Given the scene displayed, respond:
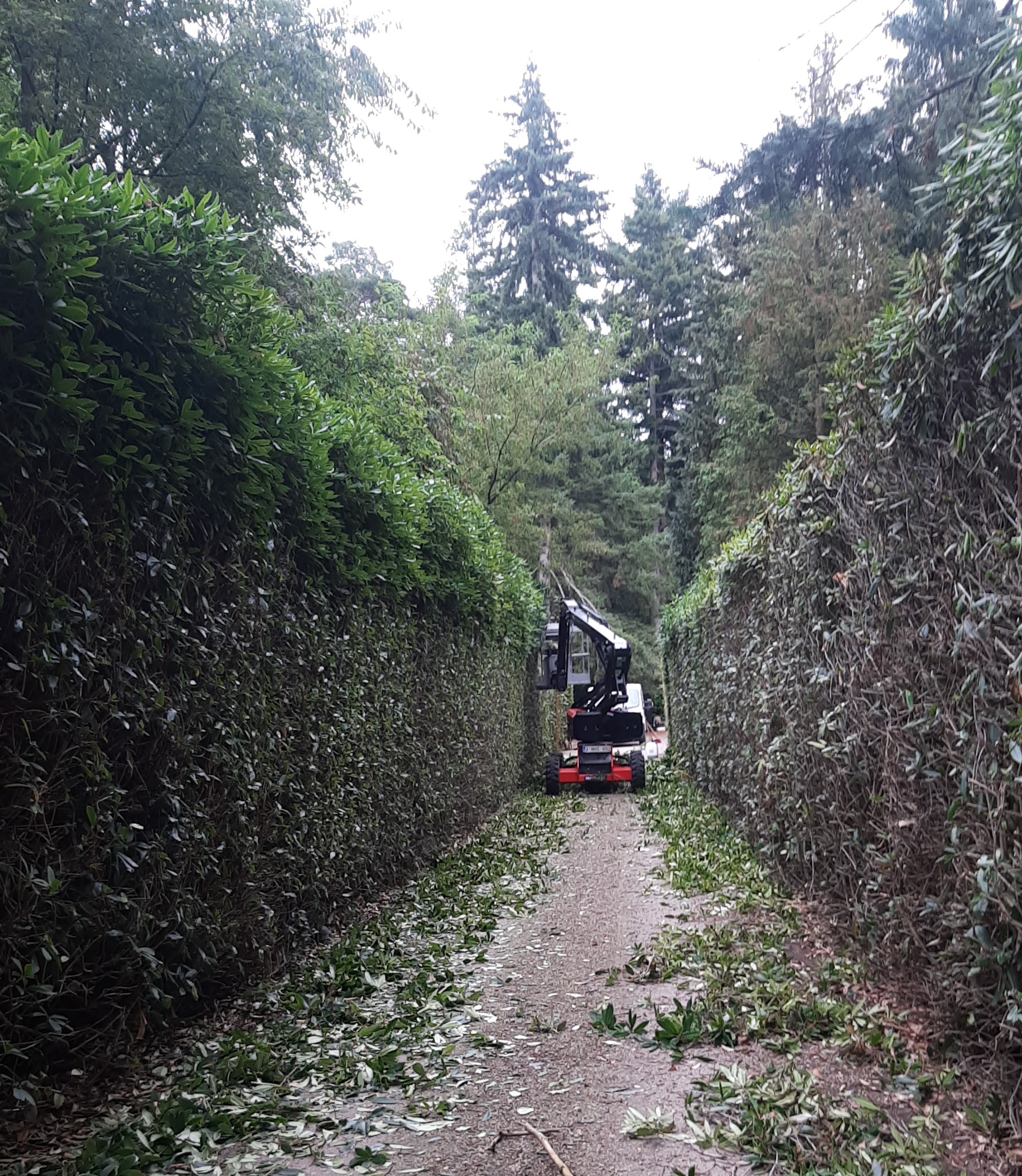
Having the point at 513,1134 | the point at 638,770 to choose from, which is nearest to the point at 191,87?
the point at 513,1134

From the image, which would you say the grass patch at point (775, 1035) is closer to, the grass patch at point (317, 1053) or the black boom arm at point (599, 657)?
the grass patch at point (317, 1053)

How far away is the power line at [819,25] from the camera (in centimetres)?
284

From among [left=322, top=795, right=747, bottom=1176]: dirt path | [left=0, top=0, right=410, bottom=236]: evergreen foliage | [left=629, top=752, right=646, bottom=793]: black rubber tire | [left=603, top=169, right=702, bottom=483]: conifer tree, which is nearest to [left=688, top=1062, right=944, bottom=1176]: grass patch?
[left=322, top=795, right=747, bottom=1176]: dirt path

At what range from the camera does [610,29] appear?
316 centimetres

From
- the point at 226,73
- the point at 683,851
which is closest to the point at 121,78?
the point at 226,73

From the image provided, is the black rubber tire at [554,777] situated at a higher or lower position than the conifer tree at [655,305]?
lower

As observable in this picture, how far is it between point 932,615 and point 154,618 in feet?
10.3

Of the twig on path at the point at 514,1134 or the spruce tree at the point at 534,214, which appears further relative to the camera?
the spruce tree at the point at 534,214

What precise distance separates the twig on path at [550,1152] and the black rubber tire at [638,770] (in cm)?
1240

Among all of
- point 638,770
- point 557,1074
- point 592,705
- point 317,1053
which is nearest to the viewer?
point 557,1074

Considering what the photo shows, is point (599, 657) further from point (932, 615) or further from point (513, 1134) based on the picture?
point (513, 1134)

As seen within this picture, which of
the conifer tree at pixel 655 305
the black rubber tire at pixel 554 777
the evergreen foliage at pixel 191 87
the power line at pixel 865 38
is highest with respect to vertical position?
the conifer tree at pixel 655 305

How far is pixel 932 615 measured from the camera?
342 cm

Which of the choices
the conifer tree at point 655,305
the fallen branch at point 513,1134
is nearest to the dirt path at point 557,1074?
the fallen branch at point 513,1134
